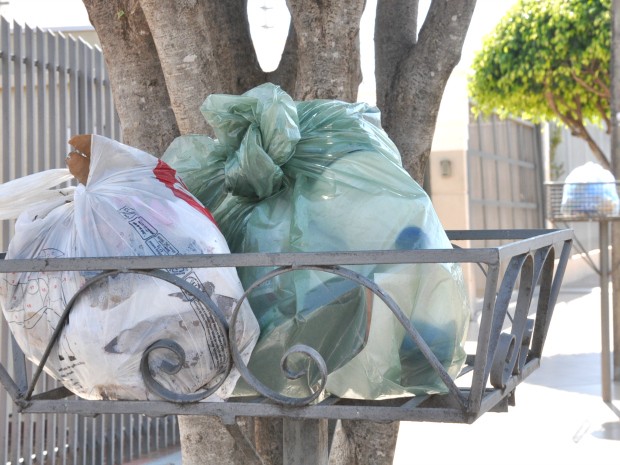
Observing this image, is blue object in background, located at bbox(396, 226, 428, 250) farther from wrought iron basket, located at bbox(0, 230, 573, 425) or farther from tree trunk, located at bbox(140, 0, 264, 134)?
tree trunk, located at bbox(140, 0, 264, 134)

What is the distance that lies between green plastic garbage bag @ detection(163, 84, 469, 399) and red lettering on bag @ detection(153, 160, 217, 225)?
11cm

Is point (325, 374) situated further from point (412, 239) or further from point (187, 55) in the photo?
point (187, 55)

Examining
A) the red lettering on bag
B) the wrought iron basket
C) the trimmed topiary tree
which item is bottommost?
the wrought iron basket

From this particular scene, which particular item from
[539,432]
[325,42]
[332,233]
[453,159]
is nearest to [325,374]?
[332,233]

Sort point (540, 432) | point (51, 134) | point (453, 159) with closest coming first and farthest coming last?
point (51, 134) < point (540, 432) < point (453, 159)

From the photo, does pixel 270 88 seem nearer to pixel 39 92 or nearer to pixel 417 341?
pixel 417 341

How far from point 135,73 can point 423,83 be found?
2.81 feet

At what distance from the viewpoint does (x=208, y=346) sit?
4.97 feet

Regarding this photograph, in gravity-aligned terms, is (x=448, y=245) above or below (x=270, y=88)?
below

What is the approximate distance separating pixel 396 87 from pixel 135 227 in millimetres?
1530

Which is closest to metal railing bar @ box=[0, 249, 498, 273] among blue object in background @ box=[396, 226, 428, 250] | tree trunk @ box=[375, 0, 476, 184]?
blue object in background @ box=[396, 226, 428, 250]

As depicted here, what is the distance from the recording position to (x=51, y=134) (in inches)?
214

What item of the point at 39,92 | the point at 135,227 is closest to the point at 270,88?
the point at 135,227

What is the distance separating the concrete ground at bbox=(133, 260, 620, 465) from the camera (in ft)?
18.3
